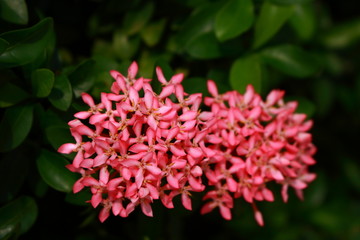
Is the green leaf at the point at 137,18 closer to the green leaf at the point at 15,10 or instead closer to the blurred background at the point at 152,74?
the blurred background at the point at 152,74

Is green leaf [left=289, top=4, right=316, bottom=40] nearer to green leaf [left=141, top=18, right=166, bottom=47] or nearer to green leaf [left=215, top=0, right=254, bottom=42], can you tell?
green leaf [left=215, top=0, right=254, bottom=42]

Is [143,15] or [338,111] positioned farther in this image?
[338,111]

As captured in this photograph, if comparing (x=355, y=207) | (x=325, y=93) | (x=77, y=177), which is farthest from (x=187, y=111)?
(x=355, y=207)

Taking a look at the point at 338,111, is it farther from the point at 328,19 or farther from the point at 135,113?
the point at 135,113

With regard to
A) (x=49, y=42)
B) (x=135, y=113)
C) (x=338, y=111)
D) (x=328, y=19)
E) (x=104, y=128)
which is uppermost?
(x=49, y=42)

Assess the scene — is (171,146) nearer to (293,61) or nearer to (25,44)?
(25,44)

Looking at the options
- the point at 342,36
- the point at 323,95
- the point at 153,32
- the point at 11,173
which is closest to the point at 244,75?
the point at 153,32

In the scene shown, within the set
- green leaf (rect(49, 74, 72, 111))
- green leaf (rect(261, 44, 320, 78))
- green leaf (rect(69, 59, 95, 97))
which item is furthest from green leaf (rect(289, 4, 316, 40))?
green leaf (rect(49, 74, 72, 111))
